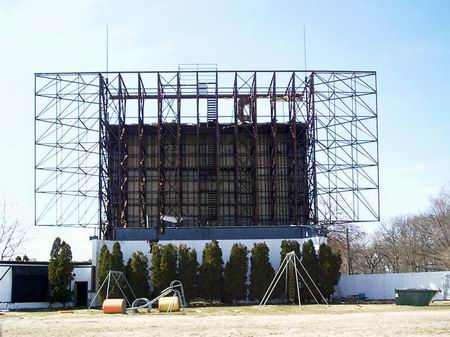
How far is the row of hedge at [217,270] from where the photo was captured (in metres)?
47.2

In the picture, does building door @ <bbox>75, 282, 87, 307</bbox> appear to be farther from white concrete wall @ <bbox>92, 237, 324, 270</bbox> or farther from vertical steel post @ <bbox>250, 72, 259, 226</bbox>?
vertical steel post @ <bbox>250, 72, 259, 226</bbox>

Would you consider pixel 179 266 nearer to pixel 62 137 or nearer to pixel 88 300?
pixel 88 300

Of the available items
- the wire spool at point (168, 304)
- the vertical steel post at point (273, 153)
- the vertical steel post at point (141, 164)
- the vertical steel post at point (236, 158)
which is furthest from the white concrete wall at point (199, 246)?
the wire spool at point (168, 304)

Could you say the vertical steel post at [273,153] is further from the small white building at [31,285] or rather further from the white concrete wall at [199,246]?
the small white building at [31,285]

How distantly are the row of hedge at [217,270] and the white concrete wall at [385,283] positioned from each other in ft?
18.4

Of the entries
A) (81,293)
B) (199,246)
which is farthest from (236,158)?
(81,293)

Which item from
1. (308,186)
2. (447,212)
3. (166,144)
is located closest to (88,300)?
(166,144)

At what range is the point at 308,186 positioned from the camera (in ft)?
194

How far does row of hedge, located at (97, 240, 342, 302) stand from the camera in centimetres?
4716

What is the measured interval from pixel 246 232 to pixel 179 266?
6.84m

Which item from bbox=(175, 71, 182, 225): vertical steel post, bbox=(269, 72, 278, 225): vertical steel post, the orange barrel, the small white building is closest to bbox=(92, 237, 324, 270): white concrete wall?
the small white building

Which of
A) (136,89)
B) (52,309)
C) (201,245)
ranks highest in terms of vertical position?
(136,89)

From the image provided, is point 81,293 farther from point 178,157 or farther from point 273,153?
point 273,153

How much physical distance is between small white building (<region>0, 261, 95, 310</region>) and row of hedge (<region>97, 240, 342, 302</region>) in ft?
10.9
